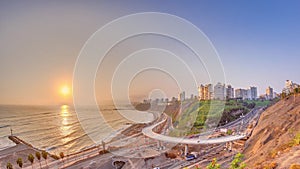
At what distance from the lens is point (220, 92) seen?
64250 millimetres

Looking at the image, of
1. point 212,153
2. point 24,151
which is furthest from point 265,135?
point 24,151

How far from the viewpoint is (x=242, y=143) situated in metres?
18.5

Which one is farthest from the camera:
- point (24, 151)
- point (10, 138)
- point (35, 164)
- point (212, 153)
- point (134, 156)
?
point (10, 138)

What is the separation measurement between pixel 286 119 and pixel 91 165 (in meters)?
16.7

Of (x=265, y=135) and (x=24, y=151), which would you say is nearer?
(x=265, y=135)

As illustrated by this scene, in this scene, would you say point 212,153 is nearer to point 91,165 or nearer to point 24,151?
point 91,165

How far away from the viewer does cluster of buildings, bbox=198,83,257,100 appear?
57031 mm

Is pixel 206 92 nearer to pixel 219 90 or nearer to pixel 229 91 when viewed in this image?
pixel 219 90

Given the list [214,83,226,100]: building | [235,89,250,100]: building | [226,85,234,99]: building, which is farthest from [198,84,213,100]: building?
[235,89,250,100]: building

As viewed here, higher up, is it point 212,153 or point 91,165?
point 212,153

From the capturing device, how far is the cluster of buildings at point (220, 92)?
57031 mm

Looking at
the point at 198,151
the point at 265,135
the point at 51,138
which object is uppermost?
the point at 265,135

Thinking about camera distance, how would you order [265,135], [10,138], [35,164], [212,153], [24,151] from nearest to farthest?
[265,135]
[212,153]
[35,164]
[24,151]
[10,138]

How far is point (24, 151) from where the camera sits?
29031mm
